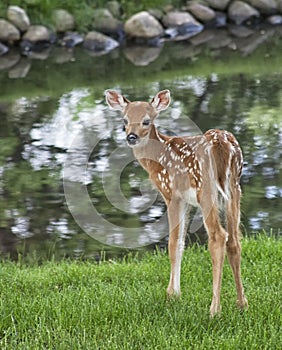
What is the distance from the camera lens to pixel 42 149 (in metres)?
10.6

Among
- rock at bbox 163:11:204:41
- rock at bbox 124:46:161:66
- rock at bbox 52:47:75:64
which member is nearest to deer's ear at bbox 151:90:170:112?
rock at bbox 124:46:161:66

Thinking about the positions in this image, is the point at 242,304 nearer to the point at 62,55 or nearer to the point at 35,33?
the point at 62,55

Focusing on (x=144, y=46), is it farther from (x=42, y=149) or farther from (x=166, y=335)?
(x=166, y=335)

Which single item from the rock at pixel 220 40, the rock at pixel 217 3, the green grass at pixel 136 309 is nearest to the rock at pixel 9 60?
the rock at pixel 220 40

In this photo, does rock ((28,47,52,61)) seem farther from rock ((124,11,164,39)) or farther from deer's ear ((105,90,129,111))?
deer's ear ((105,90,129,111))

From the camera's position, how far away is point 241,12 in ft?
63.4

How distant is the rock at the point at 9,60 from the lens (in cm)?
1604

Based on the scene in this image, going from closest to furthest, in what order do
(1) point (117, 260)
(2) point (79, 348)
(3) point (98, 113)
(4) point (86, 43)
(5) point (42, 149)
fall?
(2) point (79, 348) < (1) point (117, 260) < (5) point (42, 149) < (3) point (98, 113) < (4) point (86, 43)

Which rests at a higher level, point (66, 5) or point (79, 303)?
point (79, 303)

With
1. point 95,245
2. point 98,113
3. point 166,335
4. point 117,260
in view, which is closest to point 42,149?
point 98,113

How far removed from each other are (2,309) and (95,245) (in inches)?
116

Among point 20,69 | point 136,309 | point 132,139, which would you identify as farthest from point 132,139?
point 20,69

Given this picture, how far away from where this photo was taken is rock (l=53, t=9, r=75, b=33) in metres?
17.7

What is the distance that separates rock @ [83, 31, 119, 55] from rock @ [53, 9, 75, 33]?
562 millimetres
